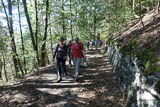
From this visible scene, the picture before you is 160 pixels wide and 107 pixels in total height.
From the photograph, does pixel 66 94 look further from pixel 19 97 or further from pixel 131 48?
pixel 131 48

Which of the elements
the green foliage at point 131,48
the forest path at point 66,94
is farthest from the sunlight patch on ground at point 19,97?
the green foliage at point 131,48

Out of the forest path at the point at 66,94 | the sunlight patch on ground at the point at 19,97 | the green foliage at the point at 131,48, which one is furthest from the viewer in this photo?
the sunlight patch on ground at the point at 19,97

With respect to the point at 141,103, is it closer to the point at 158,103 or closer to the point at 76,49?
the point at 158,103

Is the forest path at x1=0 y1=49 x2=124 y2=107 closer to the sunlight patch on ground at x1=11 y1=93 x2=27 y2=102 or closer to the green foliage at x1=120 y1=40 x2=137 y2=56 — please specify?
the sunlight patch on ground at x1=11 y1=93 x2=27 y2=102

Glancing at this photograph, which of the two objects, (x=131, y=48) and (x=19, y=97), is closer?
(x=131, y=48)

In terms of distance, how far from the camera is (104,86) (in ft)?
18.0

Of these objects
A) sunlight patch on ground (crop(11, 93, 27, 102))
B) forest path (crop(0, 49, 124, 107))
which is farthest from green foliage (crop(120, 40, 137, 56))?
sunlight patch on ground (crop(11, 93, 27, 102))

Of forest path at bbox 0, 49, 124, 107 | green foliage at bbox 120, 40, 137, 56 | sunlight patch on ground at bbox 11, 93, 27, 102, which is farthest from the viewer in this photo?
sunlight patch on ground at bbox 11, 93, 27, 102

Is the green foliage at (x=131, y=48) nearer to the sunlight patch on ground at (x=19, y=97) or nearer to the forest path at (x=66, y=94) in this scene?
the forest path at (x=66, y=94)

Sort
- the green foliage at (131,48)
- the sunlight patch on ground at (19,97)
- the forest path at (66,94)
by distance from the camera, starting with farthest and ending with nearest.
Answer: the sunlight patch on ground at (19,97), the forest path at (66,94), the green foliage at (131,48)

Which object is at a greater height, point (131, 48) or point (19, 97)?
point (131, 48)

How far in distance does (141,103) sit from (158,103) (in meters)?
0.66

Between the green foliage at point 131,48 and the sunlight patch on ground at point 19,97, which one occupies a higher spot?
the green foliage at point 131,48

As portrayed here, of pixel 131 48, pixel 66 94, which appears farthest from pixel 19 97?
pixel 131 48
